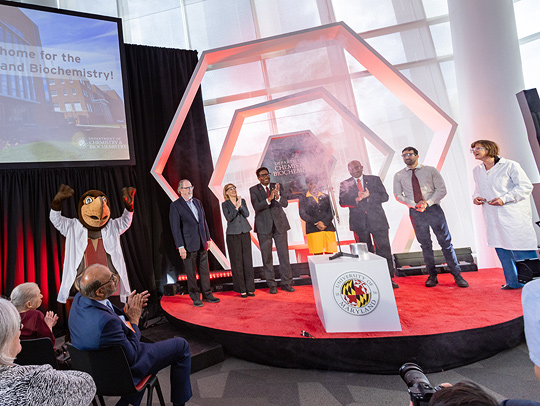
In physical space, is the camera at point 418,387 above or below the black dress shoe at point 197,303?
above

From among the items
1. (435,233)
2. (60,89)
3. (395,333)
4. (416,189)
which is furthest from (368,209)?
(60,89)

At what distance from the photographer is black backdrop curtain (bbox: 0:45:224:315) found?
3428 millimetres

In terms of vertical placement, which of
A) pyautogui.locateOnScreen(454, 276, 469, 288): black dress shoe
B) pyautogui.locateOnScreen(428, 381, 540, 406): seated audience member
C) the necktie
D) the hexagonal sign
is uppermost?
the hexagonal sign

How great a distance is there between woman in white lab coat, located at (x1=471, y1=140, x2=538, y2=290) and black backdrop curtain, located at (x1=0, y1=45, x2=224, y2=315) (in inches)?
132

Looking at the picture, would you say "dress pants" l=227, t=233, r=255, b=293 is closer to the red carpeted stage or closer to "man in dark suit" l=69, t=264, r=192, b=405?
the red carpeted stage

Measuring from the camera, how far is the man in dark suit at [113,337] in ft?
4.18

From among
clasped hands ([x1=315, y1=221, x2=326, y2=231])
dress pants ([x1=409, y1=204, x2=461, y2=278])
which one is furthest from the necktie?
clasped hands ([x1=315, y1=221, x2=326, y2=231])

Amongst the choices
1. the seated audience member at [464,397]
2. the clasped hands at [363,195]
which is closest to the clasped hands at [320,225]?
the clasped hands at [363,195]

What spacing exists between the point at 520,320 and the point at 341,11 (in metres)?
3.93

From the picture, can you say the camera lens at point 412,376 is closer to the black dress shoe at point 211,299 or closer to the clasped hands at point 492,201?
the clasped hands at point 492,201

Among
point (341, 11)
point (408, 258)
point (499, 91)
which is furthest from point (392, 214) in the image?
point (341, 11)

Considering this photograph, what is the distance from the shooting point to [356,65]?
3.66 m

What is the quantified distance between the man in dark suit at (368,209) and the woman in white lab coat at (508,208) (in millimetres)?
782

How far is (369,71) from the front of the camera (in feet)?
11.7
